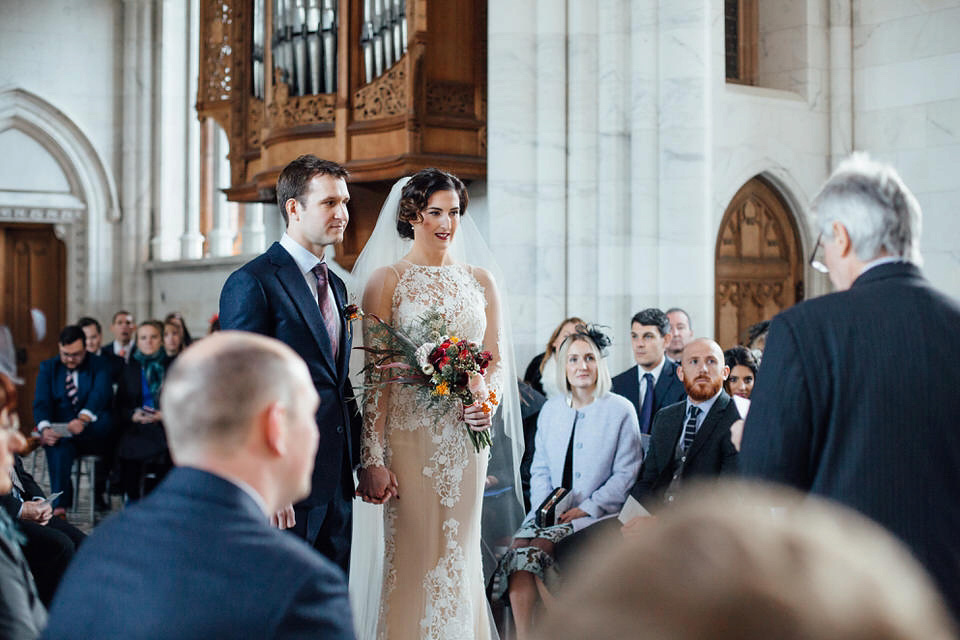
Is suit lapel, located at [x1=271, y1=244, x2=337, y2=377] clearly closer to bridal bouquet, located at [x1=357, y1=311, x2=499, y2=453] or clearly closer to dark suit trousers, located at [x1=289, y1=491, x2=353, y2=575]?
bridal bouquet, located at [x1=357, y1=311, x2=499, y2=453]

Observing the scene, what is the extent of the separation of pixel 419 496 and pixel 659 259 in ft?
13.0

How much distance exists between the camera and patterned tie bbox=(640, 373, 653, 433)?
6.10 m

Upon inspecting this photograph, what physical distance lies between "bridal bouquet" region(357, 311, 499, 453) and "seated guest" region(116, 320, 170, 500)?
4.91m

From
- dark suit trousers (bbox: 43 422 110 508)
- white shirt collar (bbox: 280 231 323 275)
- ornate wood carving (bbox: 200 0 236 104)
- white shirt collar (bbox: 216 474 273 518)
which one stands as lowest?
dark suit trousers (bbox: 43 422 110 508)

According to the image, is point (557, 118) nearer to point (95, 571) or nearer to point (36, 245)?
point (95, 571)

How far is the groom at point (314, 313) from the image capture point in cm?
360

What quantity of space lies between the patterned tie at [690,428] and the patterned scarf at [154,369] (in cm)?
531

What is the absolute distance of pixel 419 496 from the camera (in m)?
4.07

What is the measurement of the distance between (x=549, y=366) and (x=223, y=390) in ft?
16.5

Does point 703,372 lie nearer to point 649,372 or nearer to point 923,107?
point 649,372

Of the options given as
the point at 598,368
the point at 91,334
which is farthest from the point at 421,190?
the point at 91,334

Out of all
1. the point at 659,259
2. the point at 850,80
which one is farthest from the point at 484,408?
the point at 850,80

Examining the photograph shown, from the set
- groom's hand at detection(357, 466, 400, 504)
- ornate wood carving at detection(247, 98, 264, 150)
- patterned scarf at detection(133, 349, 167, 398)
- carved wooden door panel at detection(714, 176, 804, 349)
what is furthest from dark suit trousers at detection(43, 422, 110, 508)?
groom's hand at detection(357, 466, 400, 504)

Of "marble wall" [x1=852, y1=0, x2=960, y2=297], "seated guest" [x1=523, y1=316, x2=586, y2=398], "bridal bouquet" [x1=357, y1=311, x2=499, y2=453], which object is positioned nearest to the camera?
"bridal bouquet" [x1=357, y1=311, x2=499, y2=453]
